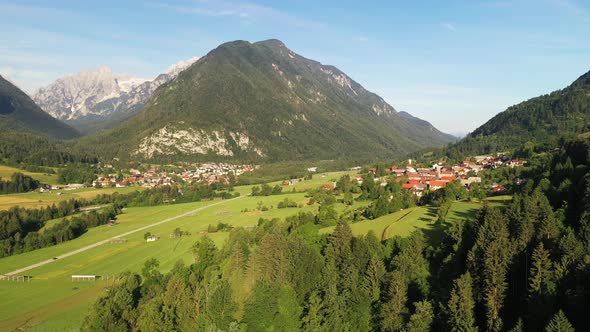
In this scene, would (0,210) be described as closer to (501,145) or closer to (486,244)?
(486,244)

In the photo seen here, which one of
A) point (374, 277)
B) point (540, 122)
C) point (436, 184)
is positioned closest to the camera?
point (374, 277)

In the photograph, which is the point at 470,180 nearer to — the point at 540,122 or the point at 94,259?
the point at 94,259

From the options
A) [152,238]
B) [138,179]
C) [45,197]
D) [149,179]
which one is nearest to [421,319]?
[152,238]

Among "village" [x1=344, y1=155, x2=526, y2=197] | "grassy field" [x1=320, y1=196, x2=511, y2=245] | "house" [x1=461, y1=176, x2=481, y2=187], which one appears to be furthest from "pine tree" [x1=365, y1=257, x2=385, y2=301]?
"house" [x1=461, y1=176, x2=481, y2=187]

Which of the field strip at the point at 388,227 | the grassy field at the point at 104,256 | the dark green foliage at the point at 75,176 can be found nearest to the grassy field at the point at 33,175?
the dark green foliage at the point at 75,176

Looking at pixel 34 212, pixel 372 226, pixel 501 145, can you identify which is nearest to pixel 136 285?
pixel 372 226
